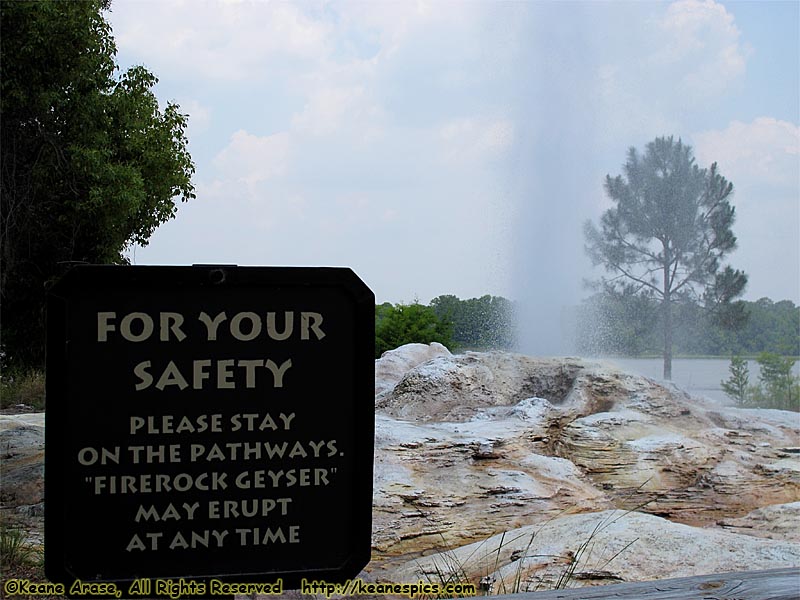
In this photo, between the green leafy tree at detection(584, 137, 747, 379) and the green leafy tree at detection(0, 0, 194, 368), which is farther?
the green leafy tree at detection(584, 137, 747, 379)

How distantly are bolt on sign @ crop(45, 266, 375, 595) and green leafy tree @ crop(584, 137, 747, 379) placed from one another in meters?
10.2

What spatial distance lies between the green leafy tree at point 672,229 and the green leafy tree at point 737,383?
817 millimetres

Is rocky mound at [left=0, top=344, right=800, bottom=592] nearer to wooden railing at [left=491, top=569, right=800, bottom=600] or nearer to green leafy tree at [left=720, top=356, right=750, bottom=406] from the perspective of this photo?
wooden railing at [left=491, top=569, right=800, bottom=600]

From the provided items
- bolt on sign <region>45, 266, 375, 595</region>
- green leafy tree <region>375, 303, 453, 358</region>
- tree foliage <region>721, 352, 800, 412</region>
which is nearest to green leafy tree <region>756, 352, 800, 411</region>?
tree foliage <region>721, 352, 800, 412</region>

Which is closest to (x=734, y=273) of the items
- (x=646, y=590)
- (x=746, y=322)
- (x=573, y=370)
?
(x=746, y=322)

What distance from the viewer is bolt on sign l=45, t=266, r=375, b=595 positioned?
136cm

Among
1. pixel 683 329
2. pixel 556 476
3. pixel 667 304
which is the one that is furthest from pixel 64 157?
pixel 683 329

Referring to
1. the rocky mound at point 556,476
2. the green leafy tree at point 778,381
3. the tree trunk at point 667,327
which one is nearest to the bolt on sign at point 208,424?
Answer: the rocky mound at point 556,476

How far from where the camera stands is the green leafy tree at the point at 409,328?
10.2 meters

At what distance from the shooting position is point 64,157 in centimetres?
797

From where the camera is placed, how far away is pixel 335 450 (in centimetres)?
146

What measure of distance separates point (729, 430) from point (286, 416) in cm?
644

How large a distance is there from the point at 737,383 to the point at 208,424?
11.4 metres

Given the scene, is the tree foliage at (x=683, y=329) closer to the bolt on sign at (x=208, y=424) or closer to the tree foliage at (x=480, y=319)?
the tree foliage at (x=480, y=319)
